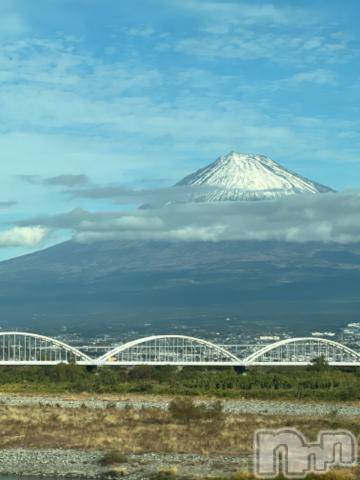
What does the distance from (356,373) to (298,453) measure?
170 ft

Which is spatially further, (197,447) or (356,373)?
(356,373)

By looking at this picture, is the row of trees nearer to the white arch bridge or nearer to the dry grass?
the white arch bridge

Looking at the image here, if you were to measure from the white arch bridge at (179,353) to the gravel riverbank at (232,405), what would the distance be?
103 ft

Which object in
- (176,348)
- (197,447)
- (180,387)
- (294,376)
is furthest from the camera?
(176,348)

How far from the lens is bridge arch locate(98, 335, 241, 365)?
90.9m

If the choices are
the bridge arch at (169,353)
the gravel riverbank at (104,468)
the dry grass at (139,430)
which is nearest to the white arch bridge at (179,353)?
the bridge arch at (169,353)

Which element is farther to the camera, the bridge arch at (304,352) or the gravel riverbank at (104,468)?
the bridge arch at (304,352)

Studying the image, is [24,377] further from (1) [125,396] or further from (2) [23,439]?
(2) [23,439]

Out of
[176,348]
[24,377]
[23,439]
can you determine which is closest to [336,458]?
[23,439]

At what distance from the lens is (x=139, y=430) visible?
36281mm

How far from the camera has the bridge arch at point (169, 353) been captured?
90.9 m

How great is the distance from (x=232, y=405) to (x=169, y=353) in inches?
1810

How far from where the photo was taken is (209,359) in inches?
3733

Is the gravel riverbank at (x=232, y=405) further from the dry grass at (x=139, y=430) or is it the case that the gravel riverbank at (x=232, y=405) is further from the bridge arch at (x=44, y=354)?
the bridge arch at (x=44, y=354)
